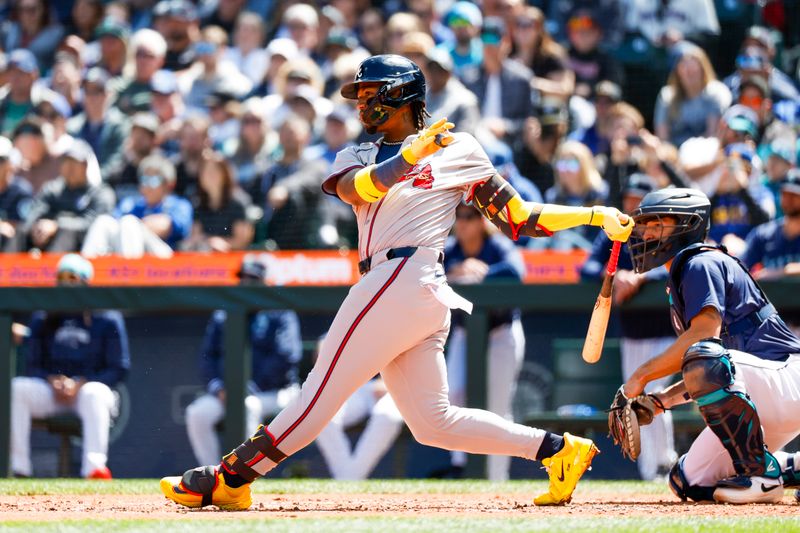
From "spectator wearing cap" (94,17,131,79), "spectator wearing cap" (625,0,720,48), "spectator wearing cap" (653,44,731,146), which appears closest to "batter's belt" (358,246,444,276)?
"spectator wearing cap" (653,44,731,146)

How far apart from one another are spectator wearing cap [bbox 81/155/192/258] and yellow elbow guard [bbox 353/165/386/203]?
4341 mm

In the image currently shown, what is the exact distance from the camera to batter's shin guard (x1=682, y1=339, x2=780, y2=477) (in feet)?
14.8

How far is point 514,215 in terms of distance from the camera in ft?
15.6

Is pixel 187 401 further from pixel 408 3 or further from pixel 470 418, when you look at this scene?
pixel 408 3

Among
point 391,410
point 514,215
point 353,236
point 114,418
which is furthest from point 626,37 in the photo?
point 514,215

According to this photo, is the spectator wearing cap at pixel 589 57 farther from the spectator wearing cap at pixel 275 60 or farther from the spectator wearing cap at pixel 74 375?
the spectator wearing cap at pixel 74 375

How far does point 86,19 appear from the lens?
11.9 meters

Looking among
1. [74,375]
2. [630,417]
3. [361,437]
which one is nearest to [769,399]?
[630,417]

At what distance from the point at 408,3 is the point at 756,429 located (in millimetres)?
7136

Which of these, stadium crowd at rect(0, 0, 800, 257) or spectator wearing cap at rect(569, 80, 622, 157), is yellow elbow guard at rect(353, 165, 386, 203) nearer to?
stadium crowd at rect(0, 0, 800, 257)

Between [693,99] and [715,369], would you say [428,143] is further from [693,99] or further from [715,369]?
[693,99]

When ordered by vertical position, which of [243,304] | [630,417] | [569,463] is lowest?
[569,463]

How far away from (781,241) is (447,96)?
2.82 metres

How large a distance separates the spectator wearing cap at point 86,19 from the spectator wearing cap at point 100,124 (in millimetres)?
1110
